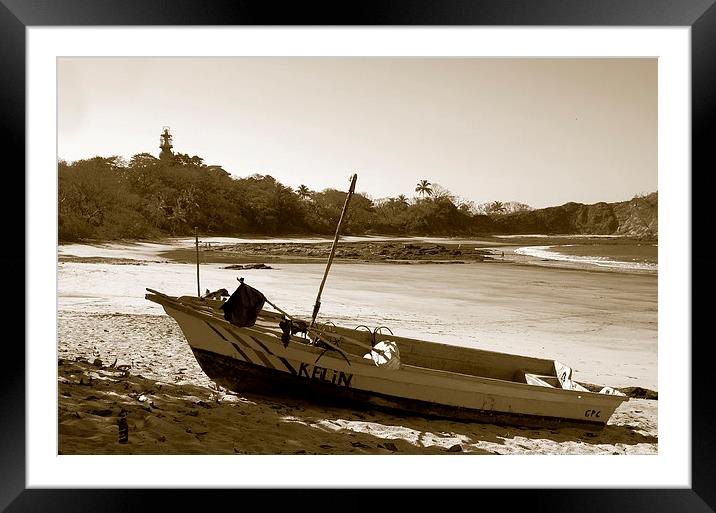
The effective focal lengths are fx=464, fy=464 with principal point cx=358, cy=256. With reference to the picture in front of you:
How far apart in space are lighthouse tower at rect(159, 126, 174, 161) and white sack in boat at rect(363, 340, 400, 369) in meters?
1.59

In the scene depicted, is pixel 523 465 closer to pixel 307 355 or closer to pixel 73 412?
pixel 307 355

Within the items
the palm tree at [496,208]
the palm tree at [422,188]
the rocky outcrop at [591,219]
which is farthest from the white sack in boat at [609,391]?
the palm tree at [422,188]

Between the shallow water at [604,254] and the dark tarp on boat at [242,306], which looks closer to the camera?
the dark tarp on boat at [242,306]

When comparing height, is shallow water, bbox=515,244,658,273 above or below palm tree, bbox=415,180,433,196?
below

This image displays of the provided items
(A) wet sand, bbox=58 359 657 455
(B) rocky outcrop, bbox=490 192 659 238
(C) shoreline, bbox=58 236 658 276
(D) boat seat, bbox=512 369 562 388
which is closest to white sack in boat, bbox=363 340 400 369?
(A) wet sand, bbox=58 359 657 455

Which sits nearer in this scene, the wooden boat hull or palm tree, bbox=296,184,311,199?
the wooden boat hull

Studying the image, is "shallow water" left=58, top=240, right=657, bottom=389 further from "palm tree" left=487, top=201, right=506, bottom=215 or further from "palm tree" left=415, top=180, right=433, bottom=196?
Result: "palm tree" left=415, top=180, right=433, bottom=196

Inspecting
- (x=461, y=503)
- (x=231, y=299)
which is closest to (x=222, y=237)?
(x=231, y=299)

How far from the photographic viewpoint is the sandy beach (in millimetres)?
2514

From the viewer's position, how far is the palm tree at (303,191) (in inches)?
106

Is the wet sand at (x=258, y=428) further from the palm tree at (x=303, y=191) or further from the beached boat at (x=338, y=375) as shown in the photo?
the palm tree at (x=303, y=191)
